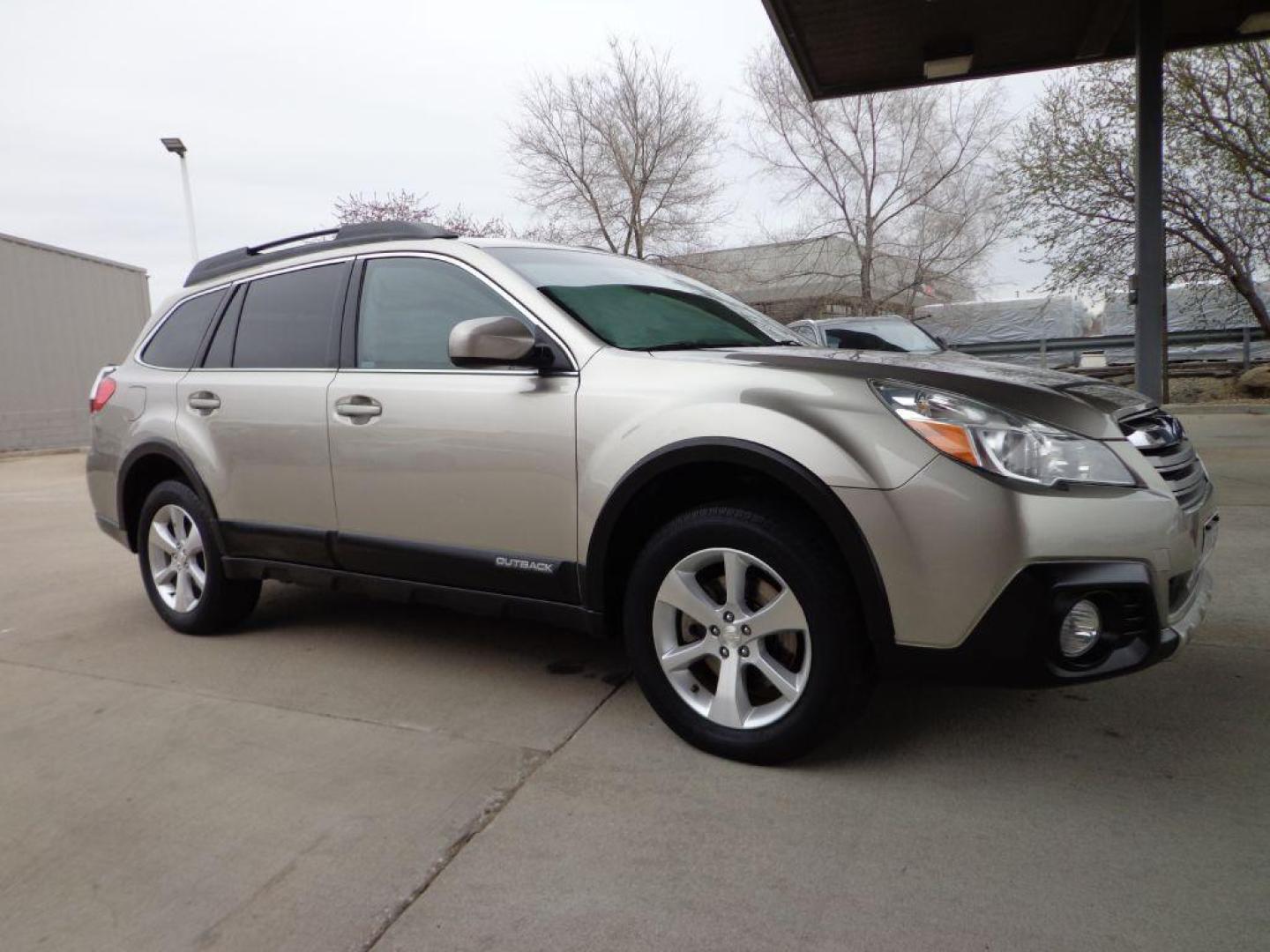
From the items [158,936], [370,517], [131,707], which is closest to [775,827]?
[158,936]

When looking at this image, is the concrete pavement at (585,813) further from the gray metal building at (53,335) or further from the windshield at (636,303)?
the gray metal building at (53,335)

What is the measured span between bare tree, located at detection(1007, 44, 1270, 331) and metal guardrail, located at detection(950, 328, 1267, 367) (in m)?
1.94

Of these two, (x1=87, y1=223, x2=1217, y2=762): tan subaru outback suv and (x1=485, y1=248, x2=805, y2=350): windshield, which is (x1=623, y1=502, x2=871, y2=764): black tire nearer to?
(x1=87, y1=223, x2=1217, y2=762): tan subaru outback suv

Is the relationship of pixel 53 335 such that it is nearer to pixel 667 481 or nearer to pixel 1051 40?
pixel 1051 40

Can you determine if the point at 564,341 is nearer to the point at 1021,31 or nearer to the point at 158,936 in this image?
the point at 158,936

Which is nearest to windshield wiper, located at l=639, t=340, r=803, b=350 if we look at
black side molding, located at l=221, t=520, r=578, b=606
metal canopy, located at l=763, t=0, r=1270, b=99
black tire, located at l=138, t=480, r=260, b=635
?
black side molding, located at l=221, t=520, r=578, b=606

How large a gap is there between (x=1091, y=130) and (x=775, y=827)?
16.1 metres

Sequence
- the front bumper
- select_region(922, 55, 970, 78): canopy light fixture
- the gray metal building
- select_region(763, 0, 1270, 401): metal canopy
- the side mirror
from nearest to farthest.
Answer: the front bumper, the side mirror, select_region(763, 0, 1270, 401): metal canopy, select_region(922, 55, 970, 78): canopy light fixture, the gray metal building

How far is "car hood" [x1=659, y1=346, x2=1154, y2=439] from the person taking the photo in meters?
2.62

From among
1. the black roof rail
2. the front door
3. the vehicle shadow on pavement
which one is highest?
the black roof rail

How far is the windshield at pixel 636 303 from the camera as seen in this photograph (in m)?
3.41

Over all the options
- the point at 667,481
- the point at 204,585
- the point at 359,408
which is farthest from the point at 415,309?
the point at 204,585

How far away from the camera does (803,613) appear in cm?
272

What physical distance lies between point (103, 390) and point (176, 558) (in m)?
1.05
